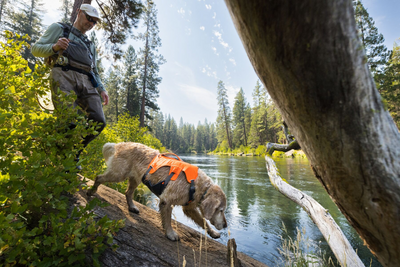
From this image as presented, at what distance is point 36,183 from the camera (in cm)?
133

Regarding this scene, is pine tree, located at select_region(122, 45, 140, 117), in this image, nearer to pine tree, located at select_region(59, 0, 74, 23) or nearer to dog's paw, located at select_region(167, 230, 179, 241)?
pine tree, located at select_region(59, 0, 74, 23)

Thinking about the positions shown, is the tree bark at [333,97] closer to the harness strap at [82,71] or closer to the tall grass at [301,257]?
the tall grass at [301,257]

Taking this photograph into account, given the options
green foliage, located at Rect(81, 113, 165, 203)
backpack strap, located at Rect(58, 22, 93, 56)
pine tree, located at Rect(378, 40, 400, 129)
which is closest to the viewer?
backpack strap, located at Rect(58, 22, 93, 56)

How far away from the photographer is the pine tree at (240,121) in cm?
4712

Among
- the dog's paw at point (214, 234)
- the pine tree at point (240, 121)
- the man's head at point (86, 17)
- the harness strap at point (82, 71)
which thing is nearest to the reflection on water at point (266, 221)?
the dog's paw at point (214, 234)

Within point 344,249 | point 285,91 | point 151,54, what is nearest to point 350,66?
point 285,91

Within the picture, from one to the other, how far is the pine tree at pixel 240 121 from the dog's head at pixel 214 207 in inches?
1755

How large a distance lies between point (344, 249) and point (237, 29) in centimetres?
327

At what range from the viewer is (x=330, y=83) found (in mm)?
701

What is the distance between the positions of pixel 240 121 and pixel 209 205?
47.1 metres

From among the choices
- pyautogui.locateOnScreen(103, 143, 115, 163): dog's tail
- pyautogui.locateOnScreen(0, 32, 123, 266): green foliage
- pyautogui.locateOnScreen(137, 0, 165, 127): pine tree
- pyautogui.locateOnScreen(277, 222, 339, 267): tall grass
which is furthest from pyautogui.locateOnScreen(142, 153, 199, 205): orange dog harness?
pyautogui.locateOnScreen(137, 0, 165, 127): pine tree

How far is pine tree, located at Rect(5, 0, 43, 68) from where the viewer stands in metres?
26.7

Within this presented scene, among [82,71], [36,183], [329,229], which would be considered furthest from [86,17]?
[329,229]

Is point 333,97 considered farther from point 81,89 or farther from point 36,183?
point 81,89
